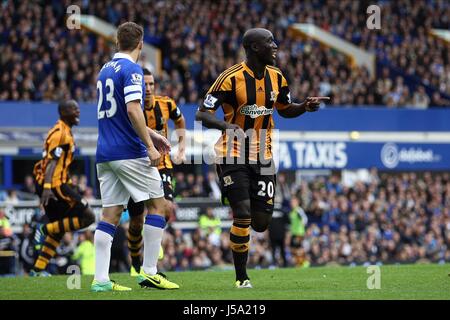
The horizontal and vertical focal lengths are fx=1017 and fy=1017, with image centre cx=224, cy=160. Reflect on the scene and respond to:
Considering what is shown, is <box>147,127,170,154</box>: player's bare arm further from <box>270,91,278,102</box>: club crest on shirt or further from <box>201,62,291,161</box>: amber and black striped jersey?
<box>270,91,278,102</box>: club crest on shirt

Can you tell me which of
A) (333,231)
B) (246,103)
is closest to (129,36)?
(246,103)

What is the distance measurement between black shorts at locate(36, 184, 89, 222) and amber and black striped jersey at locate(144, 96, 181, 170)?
2054 millimetres

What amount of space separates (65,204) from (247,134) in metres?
4.50

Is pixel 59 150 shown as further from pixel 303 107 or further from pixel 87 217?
pixel 303 107

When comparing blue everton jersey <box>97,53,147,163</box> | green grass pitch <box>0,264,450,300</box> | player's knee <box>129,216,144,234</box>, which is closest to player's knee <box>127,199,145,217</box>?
player's knee <box>129,216,144,234</box>

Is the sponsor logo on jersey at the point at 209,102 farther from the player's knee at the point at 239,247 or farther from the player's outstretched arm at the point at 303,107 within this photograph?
the player's knee at the point at 239,247

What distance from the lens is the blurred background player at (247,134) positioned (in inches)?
394

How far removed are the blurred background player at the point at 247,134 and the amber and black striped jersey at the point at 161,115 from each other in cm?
214

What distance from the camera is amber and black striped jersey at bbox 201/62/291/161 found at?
10.1m

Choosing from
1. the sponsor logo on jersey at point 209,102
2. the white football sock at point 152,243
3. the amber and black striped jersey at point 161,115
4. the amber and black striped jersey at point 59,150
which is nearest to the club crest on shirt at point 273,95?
the sponsor logo on jersey at point 209,102

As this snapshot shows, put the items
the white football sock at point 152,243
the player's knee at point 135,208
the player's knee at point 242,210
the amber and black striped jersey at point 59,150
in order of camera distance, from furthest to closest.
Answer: the amber and black striped jersey at point 59,150 → the player's knee at point 135,208 → the player's knee at point 242,210 → the white football sock at point 152,243

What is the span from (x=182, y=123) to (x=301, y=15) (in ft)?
82.0

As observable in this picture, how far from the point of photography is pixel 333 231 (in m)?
27.1

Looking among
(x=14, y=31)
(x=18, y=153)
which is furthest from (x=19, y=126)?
(x=14, y=31)
